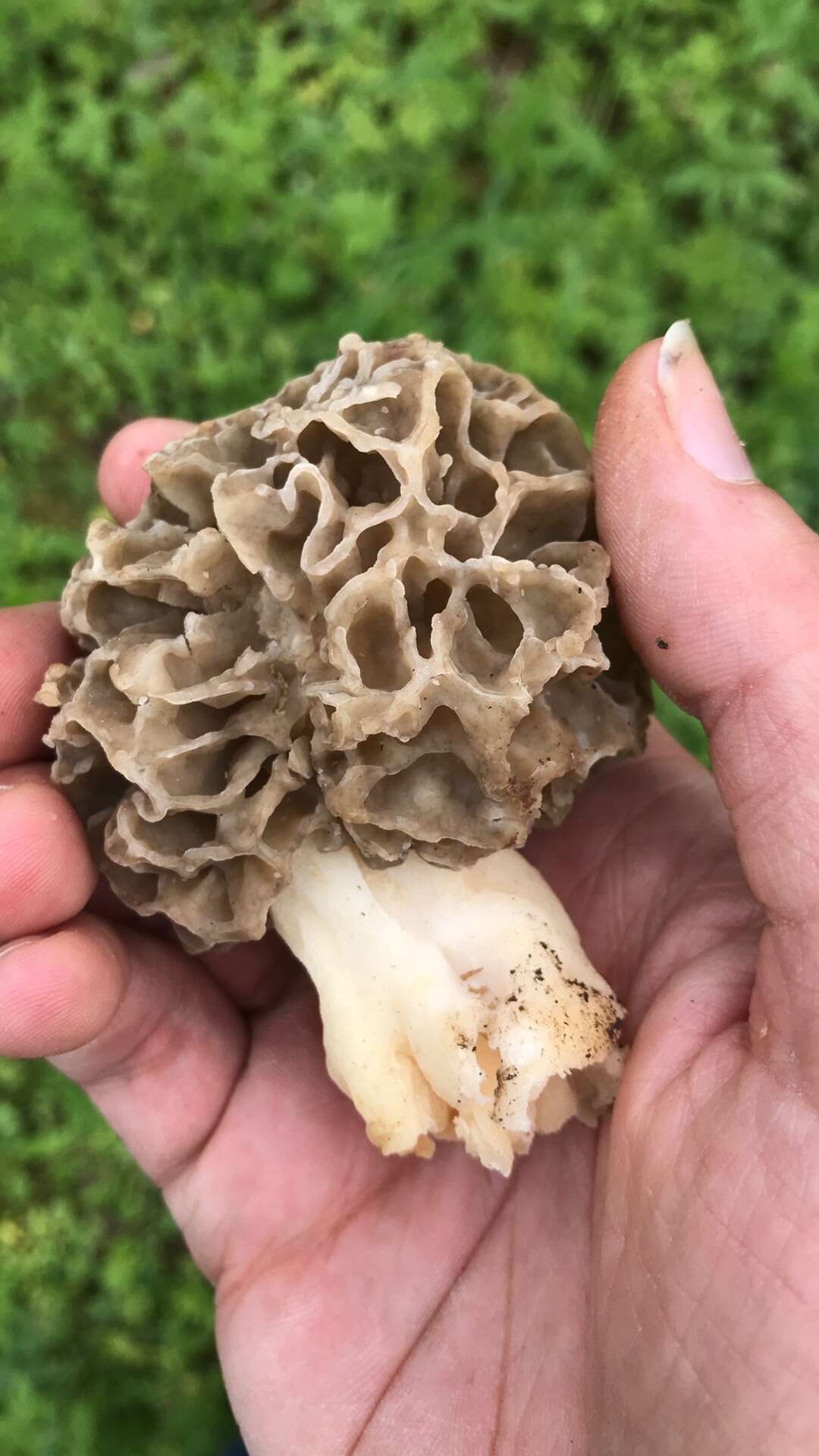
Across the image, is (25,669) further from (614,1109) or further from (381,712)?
(614,1109)

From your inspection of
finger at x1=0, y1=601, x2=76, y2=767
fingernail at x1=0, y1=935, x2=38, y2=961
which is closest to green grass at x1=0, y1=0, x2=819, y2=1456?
finger at x1=0, y1=601, x2=76, y2=767

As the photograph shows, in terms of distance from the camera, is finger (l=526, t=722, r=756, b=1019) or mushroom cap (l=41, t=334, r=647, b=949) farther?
finger (l=526, t=722, r=756, b=1019)

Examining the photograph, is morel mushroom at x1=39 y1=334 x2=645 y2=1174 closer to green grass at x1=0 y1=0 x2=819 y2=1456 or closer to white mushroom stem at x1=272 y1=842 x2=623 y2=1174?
white mushroom stem at x1=272 y1=842 x2=623 y2=1174

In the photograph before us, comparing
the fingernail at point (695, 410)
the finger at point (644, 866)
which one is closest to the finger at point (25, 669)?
the finger at point (644, 866)

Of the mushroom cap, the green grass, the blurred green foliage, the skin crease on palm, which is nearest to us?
the skin crease on palm

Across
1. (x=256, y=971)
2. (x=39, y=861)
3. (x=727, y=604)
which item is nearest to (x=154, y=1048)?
(x=256, y=971)

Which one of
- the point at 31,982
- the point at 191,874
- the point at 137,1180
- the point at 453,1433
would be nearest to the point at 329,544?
the point at 191,874

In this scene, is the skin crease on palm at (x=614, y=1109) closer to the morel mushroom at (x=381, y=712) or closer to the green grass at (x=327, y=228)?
the morel mushroom at (x=381, y=712)
